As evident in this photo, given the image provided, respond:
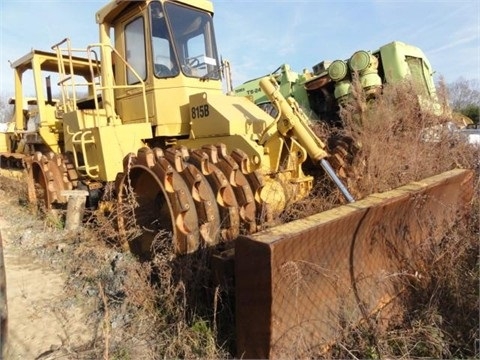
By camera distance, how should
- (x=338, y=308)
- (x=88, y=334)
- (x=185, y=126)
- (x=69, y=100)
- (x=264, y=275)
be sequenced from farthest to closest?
(x=69, y=100), (x=185, y=126), (x=88, y=334), (x=338, y=308), (x=264, y=275)

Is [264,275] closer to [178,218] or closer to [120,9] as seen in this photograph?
[178,218]

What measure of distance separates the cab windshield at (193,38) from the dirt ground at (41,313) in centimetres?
295

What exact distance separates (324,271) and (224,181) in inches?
47.0

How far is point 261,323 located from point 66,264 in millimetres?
2947

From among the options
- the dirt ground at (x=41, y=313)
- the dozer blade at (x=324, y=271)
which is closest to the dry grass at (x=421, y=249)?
the dozer blade at (x=324, y=271)

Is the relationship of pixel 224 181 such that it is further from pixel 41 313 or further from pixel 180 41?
pixel 180 41

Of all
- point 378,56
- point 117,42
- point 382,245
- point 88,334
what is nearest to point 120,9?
point 117,42

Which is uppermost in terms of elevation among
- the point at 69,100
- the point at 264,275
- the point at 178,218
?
the point at 69,100

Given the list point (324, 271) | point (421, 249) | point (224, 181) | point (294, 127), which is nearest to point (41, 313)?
point (224, 181)

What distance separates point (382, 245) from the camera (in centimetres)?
316

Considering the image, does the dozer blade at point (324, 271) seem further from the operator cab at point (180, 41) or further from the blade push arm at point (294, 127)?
the operator cab at point (180, 41)

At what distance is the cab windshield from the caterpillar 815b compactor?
2cm

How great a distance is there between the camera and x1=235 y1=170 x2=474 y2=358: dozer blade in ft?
7.56

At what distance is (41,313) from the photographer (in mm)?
3387
